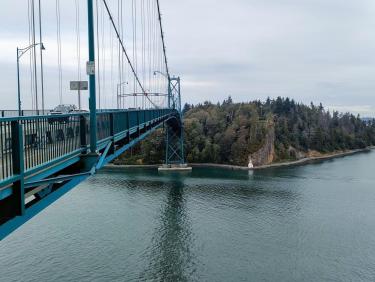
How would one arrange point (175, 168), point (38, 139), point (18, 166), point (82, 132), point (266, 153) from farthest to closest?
point (266, 153), point (175, 168), point (82, 132), point (38, 139), point (18, 166)

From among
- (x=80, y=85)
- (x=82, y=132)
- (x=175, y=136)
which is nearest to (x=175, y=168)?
(x=175, y=136)

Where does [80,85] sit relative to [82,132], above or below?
above

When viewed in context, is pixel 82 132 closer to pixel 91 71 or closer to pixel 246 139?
pixel 91 71

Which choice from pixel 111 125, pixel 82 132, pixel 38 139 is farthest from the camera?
pixel 111 125

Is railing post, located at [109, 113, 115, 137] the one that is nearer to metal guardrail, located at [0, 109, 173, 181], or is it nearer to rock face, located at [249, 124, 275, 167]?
metal guardrail, located at [0, 109, 173, 181]

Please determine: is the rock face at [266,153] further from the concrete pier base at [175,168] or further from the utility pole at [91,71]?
the utility pole at [91,71]

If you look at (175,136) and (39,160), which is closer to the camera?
(39,160)

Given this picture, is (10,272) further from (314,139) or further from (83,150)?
(314,139)

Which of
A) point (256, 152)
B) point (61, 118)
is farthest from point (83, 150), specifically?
point (256, 152)
